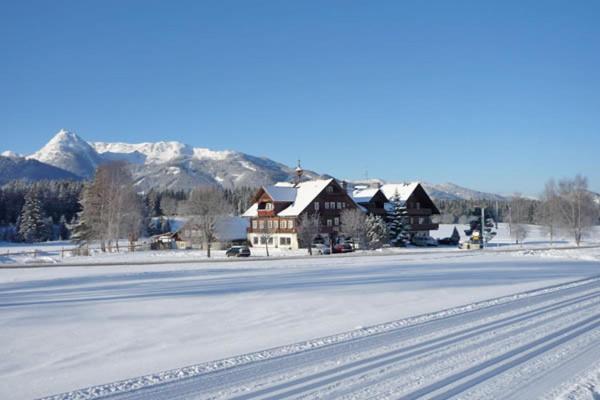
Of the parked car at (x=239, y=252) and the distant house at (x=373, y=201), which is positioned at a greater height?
the distant house at (x=373, y=201)

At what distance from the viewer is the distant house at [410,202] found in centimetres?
7325

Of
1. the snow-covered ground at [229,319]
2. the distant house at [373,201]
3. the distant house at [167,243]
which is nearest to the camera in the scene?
the snow-covered ground at [229,319]

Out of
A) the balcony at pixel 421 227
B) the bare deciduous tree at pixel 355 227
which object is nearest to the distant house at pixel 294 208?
the bare deciduous tree at pixel 355 227

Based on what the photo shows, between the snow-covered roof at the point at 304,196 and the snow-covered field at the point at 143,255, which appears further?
the snow-covered roof at the point at 304,196

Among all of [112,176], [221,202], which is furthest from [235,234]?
[112,176]

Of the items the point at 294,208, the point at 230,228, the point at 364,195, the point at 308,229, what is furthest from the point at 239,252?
the point at 364,195

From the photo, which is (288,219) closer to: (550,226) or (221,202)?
(221,202)

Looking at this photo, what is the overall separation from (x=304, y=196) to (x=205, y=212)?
1569cm

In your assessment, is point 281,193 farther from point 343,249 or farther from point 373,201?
point 343,249

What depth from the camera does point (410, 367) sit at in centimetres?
958

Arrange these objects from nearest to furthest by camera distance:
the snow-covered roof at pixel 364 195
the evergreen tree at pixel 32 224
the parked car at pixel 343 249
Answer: the parked car at pixel 343 249 → the snow-covered roof at pixel 364 195 → the evergreen tree at pixel 32 224

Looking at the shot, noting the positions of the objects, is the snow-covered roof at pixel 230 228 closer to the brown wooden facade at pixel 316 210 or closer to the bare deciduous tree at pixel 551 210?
the brown wooden facade at pixel 316 210

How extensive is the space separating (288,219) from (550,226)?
42.7 m

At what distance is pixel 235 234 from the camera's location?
73312 mm
